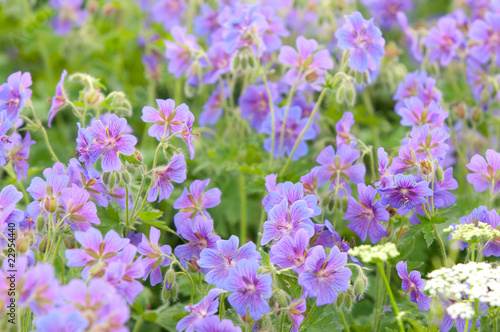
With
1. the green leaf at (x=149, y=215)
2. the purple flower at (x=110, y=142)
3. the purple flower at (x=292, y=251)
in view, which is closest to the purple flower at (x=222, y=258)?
the purple flower at (x=292, y=251)

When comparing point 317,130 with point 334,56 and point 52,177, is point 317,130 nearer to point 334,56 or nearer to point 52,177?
point 334,56

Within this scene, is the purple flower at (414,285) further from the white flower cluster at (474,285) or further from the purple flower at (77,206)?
the purple flower at (77,206)

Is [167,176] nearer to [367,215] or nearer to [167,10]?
[367,215]

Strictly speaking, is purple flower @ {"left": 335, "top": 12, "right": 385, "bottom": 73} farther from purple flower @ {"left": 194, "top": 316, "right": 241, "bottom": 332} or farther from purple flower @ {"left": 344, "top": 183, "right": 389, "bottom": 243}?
purple flower @ {"left": 194, "top": 316, "right": 241, "bottom": 332}

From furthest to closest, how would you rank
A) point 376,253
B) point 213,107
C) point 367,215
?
1. point 213,107
2. point 367,215
3. point 376,253

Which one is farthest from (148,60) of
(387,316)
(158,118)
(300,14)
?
(387,316)

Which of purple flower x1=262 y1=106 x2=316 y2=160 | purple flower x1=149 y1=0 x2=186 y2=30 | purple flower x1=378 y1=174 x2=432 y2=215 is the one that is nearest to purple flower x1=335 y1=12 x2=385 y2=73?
purple flower x1=262 y1=106 x2=316 y2=160

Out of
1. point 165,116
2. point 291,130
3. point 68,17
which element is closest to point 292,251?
point 165,116
